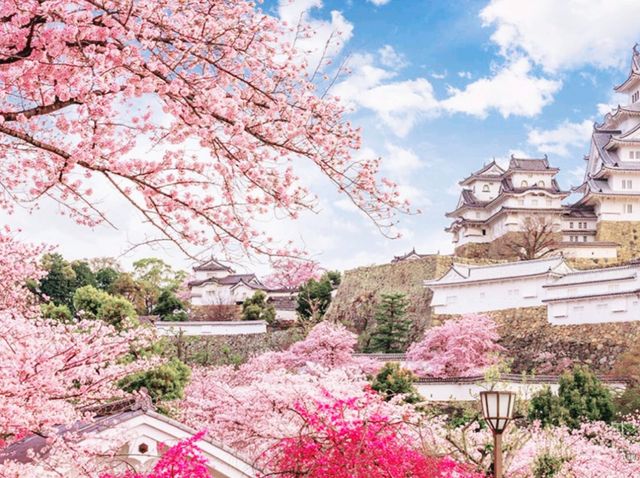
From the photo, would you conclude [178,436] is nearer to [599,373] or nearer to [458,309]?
[599,373]

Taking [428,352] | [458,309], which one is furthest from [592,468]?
[458,309]

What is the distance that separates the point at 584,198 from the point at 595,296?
1285cm

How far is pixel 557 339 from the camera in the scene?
25.2 metres

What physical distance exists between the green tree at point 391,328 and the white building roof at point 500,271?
1.36 m

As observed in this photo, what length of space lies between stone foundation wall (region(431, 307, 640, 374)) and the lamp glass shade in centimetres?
1716

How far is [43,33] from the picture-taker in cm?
435

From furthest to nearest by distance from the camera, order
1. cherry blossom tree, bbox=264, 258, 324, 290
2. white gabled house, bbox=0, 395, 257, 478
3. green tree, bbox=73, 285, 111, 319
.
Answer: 1. green tree, bbox=73, 285, 111, 319
2. white gabled house, bbox=0, 395, 257, 478
3. cherry blossom tree, bbox=264, 258, 324, 290

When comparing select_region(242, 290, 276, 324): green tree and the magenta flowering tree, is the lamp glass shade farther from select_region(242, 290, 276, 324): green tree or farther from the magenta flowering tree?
select_region(242, 290, 276, 324): green tree

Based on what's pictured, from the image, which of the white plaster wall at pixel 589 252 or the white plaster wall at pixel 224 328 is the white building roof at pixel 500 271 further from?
the white plaster wall at pixel 224 328

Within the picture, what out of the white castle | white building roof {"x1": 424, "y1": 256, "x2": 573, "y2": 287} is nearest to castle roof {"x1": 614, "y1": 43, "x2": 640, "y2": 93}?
the white castle

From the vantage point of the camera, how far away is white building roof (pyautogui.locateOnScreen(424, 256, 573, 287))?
26.4 meters

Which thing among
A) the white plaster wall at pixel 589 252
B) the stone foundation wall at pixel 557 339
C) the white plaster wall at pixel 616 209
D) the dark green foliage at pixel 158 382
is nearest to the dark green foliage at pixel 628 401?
the stone foundation wall at pixel 557 339

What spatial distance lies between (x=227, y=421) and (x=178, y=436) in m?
6.76

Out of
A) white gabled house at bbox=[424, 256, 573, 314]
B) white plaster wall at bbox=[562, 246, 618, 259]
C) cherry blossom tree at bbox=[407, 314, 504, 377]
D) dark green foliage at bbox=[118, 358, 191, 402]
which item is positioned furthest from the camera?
white plaster wall at bbox=[562, 246, 618, 259]
